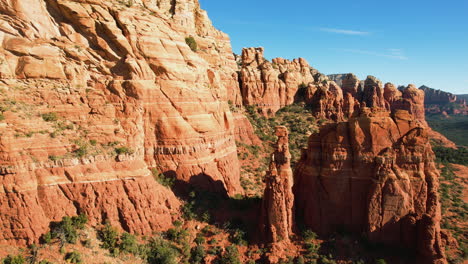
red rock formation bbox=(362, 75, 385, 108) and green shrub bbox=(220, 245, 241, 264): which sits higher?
red rock formation bbox=(362, 75, 385, 108)

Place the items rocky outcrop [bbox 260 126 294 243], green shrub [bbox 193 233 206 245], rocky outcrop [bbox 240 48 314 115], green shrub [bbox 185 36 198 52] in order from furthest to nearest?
rocky outcrop [bbox 240 48 314 115] → green shrub [bbox 185 36 198 52] → green shrub [bbox 193 233 206 245] → rocky outcrop [bbox 260 126 294 243]

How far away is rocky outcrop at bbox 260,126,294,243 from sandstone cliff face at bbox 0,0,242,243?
1066 centimetres

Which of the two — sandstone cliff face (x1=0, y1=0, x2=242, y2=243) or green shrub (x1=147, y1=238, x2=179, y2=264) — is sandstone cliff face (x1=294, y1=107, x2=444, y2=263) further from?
sandstone cliff face (x1=0, y1=0, x2=242, y2=243)

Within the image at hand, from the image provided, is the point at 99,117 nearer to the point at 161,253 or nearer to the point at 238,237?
the point at 161,253

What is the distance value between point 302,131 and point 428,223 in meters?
45.7

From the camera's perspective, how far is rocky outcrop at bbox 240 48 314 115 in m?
78.9

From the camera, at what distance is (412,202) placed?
95.3 ft

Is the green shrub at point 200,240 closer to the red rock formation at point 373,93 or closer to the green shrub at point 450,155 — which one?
the green shrub at point 450,155

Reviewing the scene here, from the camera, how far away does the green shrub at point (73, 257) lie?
24.9 meters

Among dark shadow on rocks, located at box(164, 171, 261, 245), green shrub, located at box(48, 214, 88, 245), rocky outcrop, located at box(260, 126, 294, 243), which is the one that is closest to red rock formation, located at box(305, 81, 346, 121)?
dark shadow on rocks, located at box(164, 171, 261, 245)

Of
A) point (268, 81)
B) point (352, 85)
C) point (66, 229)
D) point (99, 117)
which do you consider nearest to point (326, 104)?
point (268, 81)

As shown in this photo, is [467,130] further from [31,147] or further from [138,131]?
[31,147]

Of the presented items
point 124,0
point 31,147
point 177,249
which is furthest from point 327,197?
point 124,0

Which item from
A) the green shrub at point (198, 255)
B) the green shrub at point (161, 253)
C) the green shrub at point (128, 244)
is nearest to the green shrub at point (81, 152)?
the green shrub at point (128, 244)
